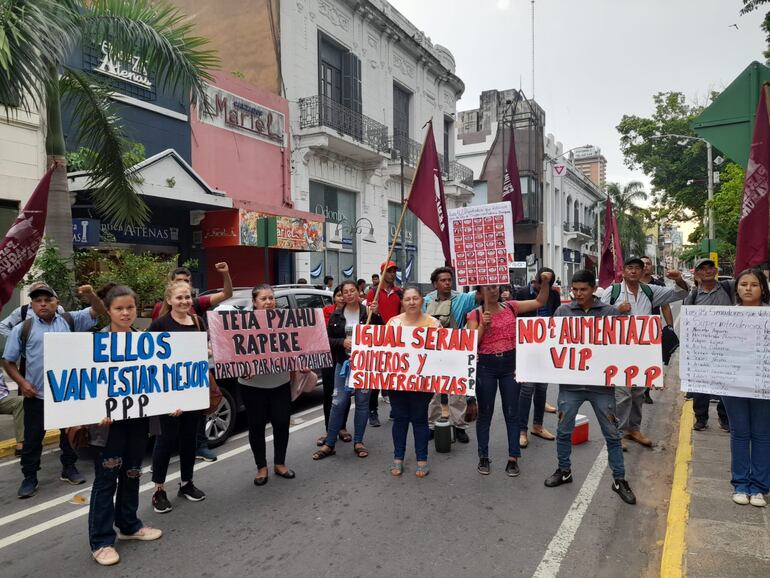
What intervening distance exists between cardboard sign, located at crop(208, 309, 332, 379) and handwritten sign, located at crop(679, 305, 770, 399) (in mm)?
3241

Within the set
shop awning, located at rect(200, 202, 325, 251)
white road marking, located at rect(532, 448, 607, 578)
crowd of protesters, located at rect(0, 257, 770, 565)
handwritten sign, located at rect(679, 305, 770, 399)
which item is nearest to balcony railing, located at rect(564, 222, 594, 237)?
shop awning, located at rect(200, 202, 325, 251)

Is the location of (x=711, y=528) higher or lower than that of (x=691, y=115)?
lower

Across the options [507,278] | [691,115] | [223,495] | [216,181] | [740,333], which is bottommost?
[223,495]

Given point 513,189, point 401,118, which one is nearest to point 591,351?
point 513,189

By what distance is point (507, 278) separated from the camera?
248 inches

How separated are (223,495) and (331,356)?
1.70 m

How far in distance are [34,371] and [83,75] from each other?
5.33 metres

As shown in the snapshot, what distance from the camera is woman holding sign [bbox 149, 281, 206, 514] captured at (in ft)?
14.2

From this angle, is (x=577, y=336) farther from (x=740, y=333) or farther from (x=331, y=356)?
(x=331, y=356)

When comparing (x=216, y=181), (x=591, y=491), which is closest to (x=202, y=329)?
(x=591, y=491)

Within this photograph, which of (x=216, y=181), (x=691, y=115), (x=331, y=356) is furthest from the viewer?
(x=691, y=115)

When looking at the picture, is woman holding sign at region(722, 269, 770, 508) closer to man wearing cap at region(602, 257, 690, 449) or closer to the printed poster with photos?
man wearing cap at region(602, 257, 690, 449)

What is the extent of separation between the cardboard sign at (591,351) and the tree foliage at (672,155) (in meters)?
29.2

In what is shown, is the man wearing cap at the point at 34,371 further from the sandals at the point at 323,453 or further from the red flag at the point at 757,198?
the red flag at the point at 757,198
